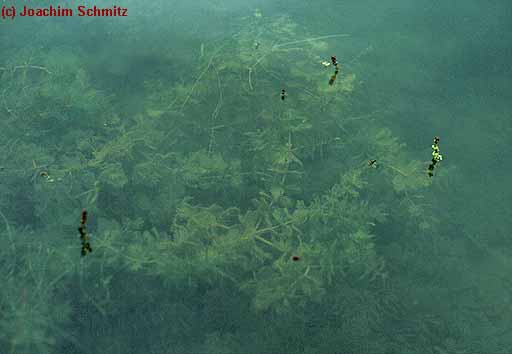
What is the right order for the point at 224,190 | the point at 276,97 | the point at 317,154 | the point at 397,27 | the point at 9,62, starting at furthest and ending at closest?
the point at 397,27, the point at 9,62, the point at 276,97, the point at 317,154, the point at 224,190

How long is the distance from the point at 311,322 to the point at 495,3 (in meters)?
1.74

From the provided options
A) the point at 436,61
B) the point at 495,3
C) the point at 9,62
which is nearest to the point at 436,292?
the point at 436,61

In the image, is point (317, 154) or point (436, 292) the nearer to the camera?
point (436, 292)

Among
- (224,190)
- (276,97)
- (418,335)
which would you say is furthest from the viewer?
(276,97)

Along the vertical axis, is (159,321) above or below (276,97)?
below

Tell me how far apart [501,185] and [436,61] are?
2.06 ft

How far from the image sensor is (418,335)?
118 centimetres

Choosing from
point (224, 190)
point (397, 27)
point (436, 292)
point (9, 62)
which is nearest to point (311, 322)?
point (436, 292)

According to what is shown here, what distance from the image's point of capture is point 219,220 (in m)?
1.39

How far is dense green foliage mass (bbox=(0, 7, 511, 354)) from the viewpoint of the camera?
1192 millimetres

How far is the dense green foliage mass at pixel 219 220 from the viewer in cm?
119

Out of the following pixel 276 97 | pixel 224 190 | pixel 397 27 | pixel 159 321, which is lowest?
pixel 159 321

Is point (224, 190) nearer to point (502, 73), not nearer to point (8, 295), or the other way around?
point (8, 295)

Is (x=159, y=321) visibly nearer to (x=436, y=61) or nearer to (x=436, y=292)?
(x=436, y=292)
